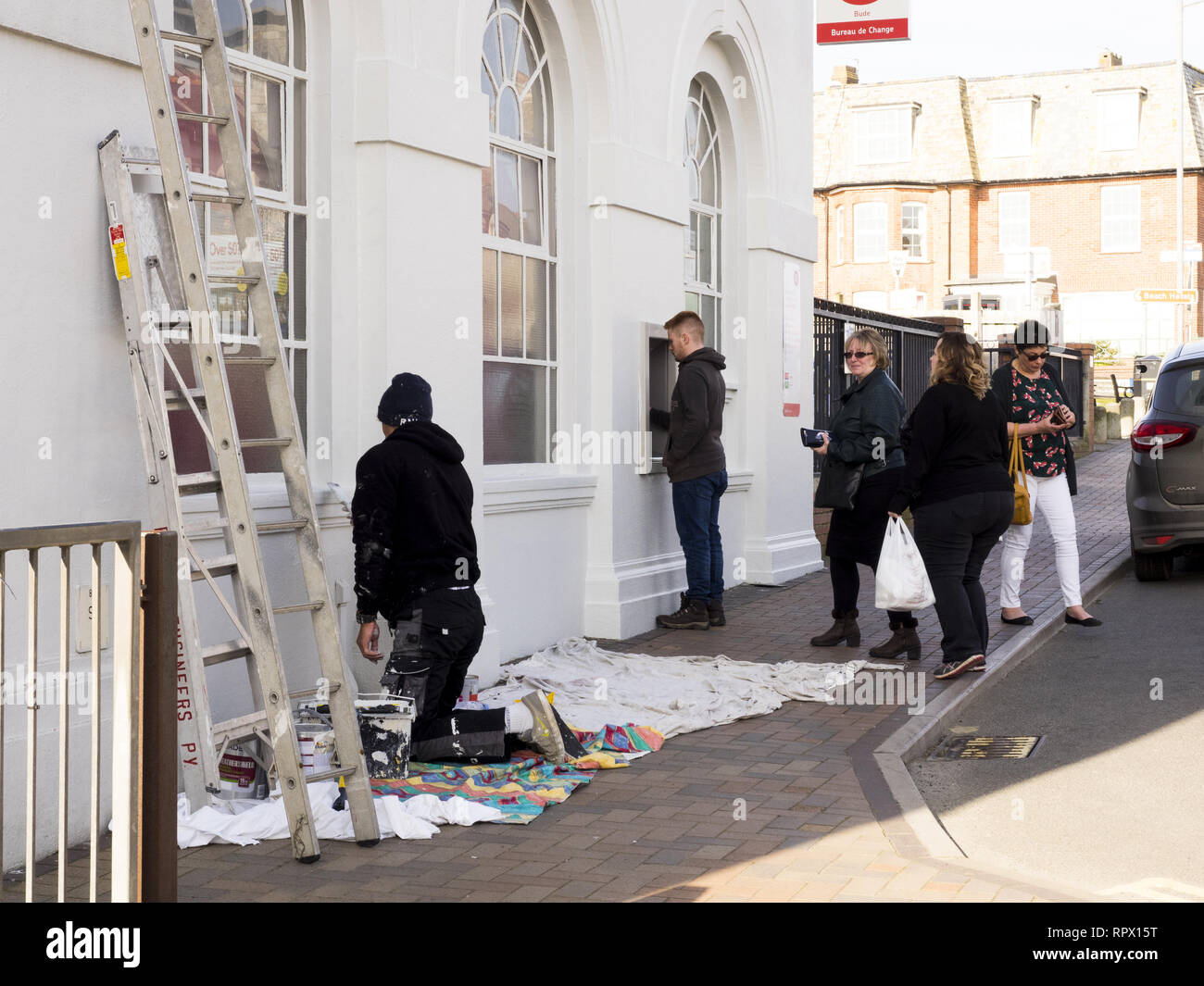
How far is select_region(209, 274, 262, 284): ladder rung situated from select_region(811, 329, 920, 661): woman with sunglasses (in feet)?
13.2

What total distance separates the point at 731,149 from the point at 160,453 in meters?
7.83

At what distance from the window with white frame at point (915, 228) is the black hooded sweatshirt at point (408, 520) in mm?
42863

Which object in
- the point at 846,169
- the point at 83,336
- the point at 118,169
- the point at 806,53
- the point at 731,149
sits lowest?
the point at 83,336

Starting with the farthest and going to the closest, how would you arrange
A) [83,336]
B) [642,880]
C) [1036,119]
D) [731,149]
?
[1036,119]
[731,149]
[83,336]
[642,880]

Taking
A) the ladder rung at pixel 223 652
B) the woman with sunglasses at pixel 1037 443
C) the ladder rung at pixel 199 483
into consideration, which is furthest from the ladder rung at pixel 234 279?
the woman with sunglasses at pixel 1037 443

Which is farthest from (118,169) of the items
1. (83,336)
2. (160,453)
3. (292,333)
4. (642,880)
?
(642,880)

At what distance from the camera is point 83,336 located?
539 centimetres

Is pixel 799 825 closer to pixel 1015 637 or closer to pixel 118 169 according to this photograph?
pixel 118 169

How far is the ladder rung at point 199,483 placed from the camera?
5566 mm

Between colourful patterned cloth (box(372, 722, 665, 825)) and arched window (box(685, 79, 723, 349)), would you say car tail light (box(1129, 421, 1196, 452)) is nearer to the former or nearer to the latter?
arched window (box(685, 79, 723, 349))

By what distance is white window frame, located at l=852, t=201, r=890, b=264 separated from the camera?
47.0 metres

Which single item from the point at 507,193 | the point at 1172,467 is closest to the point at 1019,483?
the point at 1172,467

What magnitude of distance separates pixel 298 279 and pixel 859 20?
7173 mm

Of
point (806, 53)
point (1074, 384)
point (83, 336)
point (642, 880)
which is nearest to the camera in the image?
point (642, 880)
